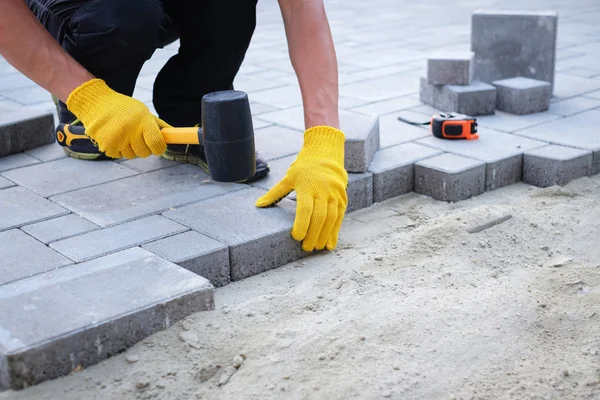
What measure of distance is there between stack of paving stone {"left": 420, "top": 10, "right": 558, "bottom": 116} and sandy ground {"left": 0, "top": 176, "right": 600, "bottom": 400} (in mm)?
1615

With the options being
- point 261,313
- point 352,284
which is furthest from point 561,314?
point 261,313

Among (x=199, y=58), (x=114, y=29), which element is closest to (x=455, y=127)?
(x=199, y=58)

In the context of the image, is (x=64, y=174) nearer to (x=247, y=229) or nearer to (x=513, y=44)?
(x=247, y=229)

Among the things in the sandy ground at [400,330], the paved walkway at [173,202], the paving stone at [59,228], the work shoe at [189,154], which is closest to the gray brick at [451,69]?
the paved walkway at [173,202]

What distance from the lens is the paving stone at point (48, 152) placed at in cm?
393

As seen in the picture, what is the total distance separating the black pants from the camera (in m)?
3.16

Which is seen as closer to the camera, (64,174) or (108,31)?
(108,31)

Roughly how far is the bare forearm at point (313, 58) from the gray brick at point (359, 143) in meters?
0.43

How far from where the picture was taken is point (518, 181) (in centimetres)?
383

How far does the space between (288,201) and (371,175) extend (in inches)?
19.2

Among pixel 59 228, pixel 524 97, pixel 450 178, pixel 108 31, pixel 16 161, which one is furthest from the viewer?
pixel 524 97

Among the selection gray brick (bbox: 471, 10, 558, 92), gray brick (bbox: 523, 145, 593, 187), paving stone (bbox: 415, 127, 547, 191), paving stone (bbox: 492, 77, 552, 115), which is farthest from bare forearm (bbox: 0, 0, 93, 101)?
gray brick (bbox: 471, 10, 558, 92)

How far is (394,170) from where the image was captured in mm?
3627

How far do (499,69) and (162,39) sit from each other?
8.64ft
